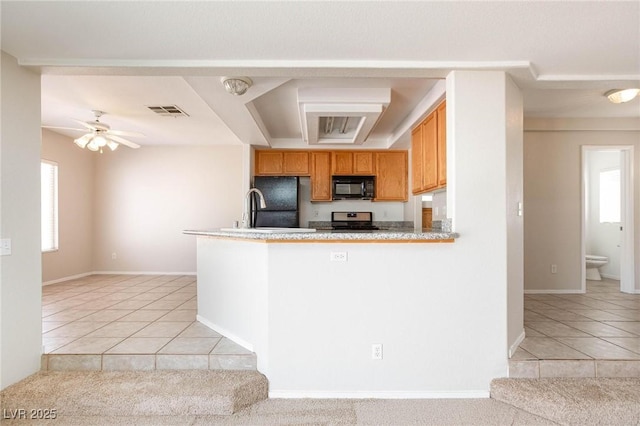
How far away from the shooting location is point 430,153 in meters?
3.34

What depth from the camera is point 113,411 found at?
2143mm

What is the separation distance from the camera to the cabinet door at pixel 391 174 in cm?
549

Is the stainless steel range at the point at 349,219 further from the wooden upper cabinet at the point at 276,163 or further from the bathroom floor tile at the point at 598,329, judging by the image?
the bathroom floor tile at the point at 598,329

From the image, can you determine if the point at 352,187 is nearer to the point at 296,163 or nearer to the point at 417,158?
the point at 296,163

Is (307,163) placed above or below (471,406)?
above

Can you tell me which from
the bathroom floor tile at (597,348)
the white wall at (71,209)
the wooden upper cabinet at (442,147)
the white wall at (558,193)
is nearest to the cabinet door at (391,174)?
the white wall at (558,193)

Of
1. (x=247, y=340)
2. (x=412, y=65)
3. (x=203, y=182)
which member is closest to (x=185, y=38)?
(x=412, y=65)

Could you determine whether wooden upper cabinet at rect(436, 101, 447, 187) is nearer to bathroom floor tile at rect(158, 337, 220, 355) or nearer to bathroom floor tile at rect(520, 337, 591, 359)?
bathroom floor tile at rect(520, 337, 591, 359)

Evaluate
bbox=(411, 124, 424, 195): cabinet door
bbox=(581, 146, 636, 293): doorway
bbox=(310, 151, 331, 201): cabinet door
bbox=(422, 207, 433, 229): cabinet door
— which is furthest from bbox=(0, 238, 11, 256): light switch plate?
bbox=(581, 146, 636, 293): doorway

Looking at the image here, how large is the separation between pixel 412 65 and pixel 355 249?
4.32 ft

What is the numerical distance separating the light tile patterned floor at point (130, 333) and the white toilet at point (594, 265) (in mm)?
5566

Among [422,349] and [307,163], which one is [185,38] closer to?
[422,349]

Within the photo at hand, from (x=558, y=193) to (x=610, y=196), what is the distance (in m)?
2.17

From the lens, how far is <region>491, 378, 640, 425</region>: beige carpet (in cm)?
201
